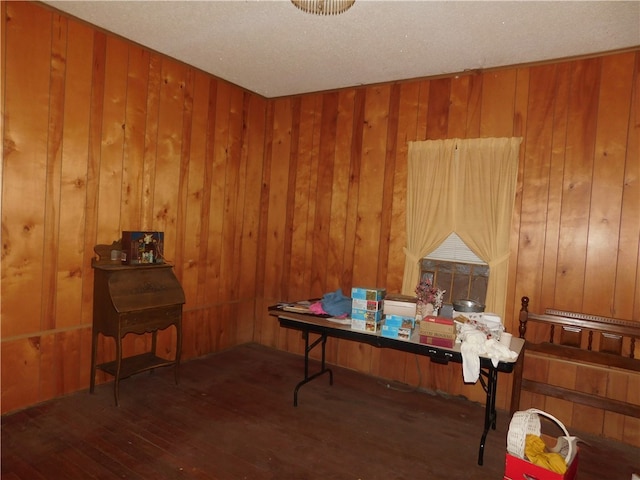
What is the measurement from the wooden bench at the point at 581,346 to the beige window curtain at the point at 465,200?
1.18 ft

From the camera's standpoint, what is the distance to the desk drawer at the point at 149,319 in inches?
132

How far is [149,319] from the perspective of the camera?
3.54 m

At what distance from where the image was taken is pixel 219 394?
371 centimetres

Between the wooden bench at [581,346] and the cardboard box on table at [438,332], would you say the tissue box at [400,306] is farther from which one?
the wooden bench at [581,346]

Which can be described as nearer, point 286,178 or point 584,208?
point 584,208

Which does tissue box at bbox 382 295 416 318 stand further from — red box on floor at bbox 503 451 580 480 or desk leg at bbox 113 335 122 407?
desk leg at bbox 113 335 122 407

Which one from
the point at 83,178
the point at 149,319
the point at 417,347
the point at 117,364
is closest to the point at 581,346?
the point at 417,347

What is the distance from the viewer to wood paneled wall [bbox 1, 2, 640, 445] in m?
3.22

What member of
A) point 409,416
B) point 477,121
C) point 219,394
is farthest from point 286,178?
point 409,416

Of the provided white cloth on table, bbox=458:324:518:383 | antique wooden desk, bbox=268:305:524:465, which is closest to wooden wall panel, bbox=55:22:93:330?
→ antique wooden desk, bbox=268:305:524:465

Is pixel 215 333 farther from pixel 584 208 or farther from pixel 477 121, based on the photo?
pixel 584 208

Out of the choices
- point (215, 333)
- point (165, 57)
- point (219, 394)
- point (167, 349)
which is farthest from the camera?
point (215, 333)

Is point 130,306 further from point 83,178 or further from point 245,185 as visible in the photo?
point 245,185

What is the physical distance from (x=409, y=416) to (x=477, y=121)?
262cm
